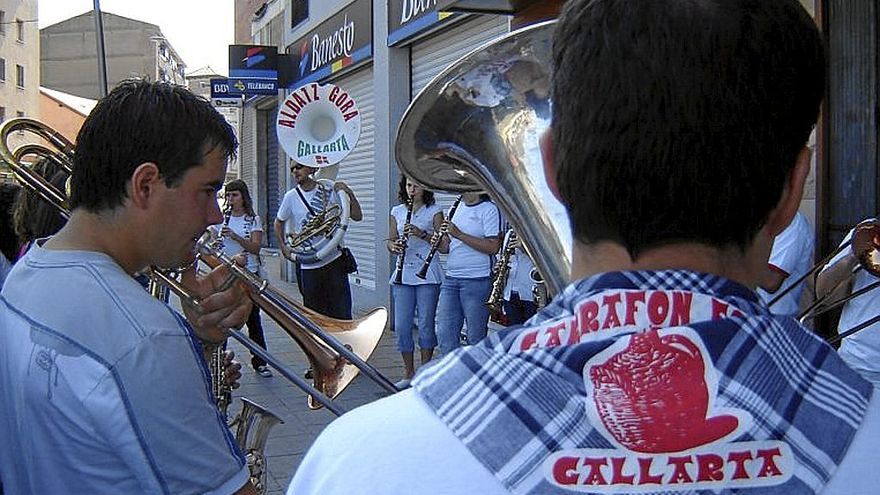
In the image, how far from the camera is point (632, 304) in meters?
0.75

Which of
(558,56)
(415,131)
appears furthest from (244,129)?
(558,56)

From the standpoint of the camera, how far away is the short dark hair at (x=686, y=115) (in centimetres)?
77

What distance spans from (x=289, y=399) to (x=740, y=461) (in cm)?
576

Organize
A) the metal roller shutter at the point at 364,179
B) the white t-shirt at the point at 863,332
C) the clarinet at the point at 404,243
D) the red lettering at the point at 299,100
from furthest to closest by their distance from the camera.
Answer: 1. the metal roller shutter at the point at 364,179
2. the red lettering at the point at 299,100
3. the clarinet at the point at 404,243
4. the white t-shirt at the point at 863,332

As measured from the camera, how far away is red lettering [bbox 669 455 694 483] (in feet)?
2.36

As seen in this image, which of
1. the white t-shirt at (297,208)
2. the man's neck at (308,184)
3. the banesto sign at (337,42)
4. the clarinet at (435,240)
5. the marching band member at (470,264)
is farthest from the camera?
the banesto sign at (337,42)

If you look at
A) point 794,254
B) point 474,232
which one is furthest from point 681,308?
point 474,232

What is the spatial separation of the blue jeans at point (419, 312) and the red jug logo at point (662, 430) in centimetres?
574

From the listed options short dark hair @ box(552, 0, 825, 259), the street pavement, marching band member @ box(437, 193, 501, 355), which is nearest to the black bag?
the street pavement

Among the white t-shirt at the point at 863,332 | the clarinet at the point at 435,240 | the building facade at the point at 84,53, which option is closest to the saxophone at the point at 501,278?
the clarinet at the point at 435,240

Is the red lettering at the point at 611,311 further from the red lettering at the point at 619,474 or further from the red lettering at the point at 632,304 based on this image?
the red lettering at the point at 619,474

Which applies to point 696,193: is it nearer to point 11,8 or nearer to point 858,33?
point 858,33

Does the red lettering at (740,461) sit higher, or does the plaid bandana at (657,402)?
the plaid bandana at (657,402)

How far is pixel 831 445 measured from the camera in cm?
75
